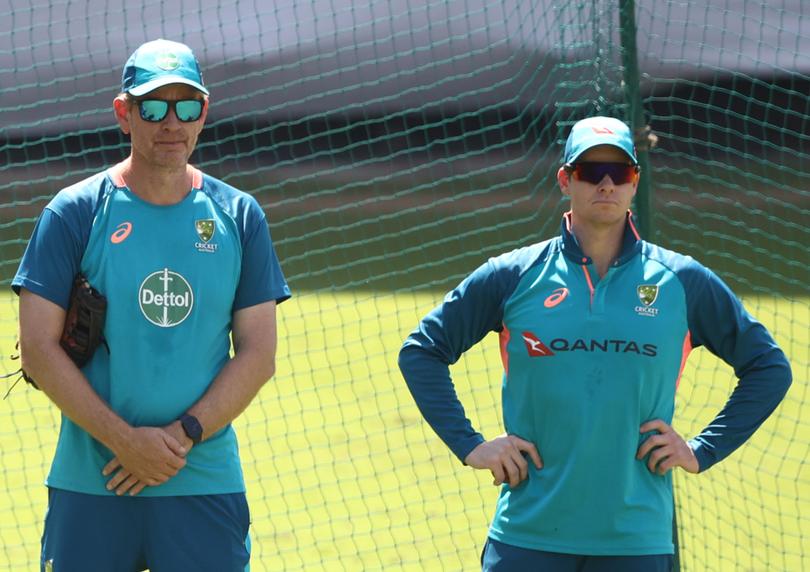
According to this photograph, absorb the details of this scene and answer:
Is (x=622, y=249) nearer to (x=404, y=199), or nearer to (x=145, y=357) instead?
(x=145, y=357)

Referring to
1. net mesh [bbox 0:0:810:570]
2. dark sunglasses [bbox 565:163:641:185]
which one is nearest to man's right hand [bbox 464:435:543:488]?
dark sunglasses [bbox 565:163:641:185]

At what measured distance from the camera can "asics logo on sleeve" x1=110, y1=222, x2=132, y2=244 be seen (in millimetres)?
3045

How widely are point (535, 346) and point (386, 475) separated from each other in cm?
274

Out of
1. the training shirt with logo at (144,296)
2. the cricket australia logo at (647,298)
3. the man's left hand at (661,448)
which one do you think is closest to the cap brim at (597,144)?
the cricket australia logo at (647,298)

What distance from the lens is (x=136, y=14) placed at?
9781 mm

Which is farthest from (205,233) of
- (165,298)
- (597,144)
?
(597,144)

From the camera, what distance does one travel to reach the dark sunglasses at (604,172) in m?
2.94

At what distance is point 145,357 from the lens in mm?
3027

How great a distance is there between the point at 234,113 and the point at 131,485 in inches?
345

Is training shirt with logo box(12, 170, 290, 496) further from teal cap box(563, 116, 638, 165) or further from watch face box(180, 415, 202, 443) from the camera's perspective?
teal cap box(563, 116, 638, 165)

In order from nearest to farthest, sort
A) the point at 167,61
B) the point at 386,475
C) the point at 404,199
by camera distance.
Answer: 1. the point at 167,61
2. the point at 386,475
3. the point at 404,199

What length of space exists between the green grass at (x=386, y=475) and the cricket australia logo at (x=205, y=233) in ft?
6.21

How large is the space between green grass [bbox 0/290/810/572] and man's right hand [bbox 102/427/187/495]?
1.72 meters

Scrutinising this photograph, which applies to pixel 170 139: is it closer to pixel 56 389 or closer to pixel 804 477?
pixel 56 389
